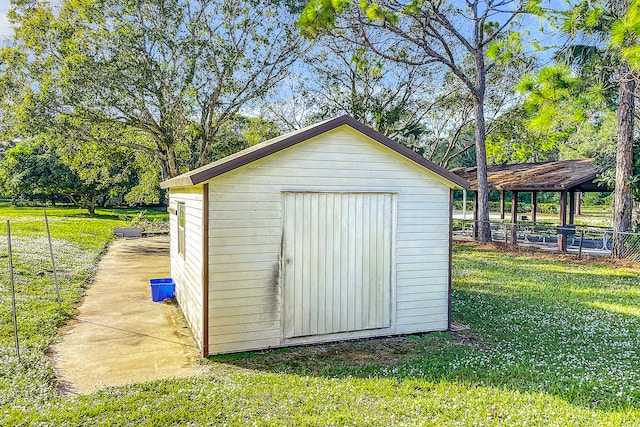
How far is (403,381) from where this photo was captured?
4.16m

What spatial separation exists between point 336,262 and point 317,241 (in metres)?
0.37

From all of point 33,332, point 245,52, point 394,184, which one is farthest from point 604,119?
point 33,332

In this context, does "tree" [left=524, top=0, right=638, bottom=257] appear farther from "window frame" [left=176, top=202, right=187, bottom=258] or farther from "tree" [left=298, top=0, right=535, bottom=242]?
"window frame" [left=176, top=202, right=187, bottom=258]

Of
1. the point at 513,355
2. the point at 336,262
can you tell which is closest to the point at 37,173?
the point at 336,262

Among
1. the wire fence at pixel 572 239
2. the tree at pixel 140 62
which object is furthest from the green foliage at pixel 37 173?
the wire fence at pixel 572 239

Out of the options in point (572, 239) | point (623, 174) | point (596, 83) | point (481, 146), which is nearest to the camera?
point (596, 83)

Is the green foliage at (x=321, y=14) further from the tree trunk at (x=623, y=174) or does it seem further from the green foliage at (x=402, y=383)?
the green foliage at (x=402, y=383)

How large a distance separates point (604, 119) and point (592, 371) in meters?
32.6

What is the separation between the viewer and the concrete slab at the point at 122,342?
4391 mm

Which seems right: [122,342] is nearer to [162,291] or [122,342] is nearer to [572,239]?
[162,291]

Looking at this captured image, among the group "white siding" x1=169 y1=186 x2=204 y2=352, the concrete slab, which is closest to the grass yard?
the concrete slab

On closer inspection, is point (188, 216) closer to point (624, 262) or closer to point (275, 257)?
point (275, 257)

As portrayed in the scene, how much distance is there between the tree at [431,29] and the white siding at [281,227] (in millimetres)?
9158

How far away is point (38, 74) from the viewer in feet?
45.4
